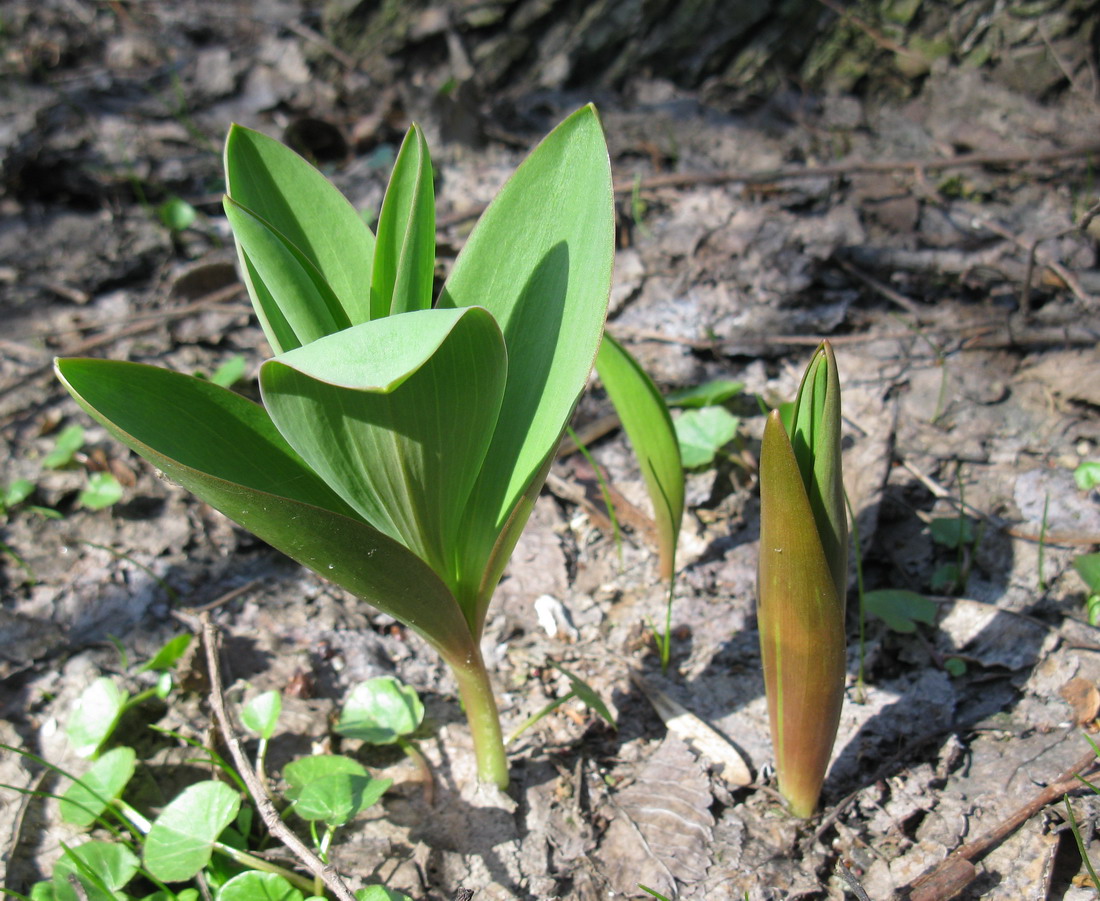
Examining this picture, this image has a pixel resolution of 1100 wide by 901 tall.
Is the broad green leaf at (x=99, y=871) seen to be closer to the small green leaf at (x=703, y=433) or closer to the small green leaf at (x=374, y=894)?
the small green leaf at (x=374, y=894)

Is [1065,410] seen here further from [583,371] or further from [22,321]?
[22,321]

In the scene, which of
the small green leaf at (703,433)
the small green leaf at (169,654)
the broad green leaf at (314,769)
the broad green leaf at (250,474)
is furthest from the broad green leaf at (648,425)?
the small green leaf at (169,654)

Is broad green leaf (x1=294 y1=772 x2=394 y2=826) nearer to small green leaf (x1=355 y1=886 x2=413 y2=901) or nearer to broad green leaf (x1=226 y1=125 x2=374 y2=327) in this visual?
small green leaf (x1=355 y1=886 x2=413 y2=901)

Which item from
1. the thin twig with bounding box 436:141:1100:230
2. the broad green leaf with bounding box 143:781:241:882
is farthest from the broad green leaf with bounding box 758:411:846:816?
the thin twig with bounding box 436:141:1100:230

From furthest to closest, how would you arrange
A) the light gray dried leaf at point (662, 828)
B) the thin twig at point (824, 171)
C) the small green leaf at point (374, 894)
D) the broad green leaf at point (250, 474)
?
the thin twig at point (824, 171)
the light gray dried leaf at point (662, 828)
the small green leaf at point (374, 894)
the broad green leaf at point (250, 474)

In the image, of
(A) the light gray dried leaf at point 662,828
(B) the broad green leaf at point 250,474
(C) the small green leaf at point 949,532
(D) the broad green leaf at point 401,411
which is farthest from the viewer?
(C) the small green leaf at point 949,532

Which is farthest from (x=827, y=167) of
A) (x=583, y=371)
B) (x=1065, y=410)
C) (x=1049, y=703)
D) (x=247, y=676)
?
(x=247, y=676)

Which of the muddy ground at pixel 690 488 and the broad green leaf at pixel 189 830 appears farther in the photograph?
the muddy ground at pixel 690 488

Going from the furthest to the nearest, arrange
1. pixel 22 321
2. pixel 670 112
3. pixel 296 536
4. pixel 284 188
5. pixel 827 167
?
pixel 670 112 < pixel 827 167 < pixel 22 321 < pixel 284 188 < pixel 296 536
